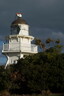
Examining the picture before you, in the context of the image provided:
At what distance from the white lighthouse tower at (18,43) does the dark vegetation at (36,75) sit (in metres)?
2.84

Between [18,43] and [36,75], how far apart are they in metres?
7.24

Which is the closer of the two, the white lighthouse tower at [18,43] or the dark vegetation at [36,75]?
the dark vegetation at [36,75]

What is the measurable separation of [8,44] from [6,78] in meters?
6.35

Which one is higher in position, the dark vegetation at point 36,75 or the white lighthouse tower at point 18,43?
the white lighthouse tower at point 18,43

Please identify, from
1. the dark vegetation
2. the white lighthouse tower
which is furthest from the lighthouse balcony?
the dark vegetation

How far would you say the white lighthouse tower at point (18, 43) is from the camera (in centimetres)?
4650

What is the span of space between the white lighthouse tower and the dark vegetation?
284 centimetres

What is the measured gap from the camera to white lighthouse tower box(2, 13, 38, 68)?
46500 millimetres

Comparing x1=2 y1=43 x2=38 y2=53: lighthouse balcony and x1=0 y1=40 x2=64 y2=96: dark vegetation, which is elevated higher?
x1=2 y1=43 x2=38 y2=53: lighthouse balcony

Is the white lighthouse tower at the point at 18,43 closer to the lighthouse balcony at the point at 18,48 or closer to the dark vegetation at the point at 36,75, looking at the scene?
the lighthouse balcony at the point at 18,48

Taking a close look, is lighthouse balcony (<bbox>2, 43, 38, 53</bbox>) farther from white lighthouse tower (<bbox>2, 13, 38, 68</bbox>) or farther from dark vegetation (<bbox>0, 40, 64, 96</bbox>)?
dark vegetation (<bbox>0, 40, 64, 96</bbox>)

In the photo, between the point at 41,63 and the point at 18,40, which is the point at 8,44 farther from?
the point at 41,63

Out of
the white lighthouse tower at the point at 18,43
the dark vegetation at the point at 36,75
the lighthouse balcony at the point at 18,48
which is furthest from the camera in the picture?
the lighthouse balcony at the point at 18,48

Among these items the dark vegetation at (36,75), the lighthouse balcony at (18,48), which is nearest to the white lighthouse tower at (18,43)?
the lighthouse balcony at (18,48)
